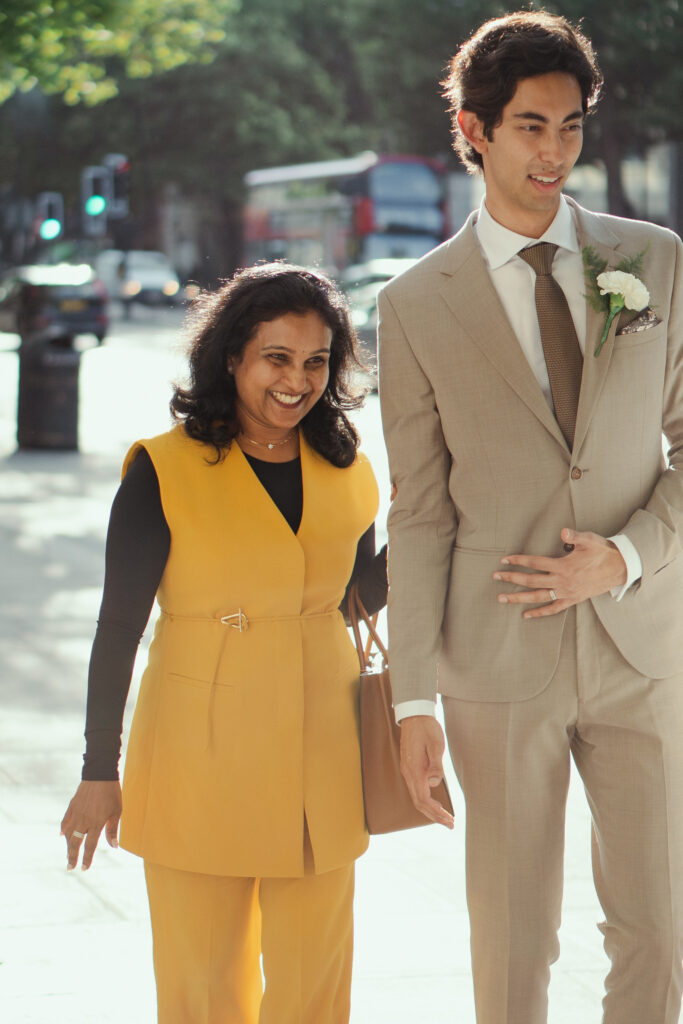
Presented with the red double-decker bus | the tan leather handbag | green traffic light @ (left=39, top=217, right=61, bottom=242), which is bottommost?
the tan leather handbag

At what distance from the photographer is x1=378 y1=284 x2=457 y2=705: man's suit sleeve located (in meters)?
2.68

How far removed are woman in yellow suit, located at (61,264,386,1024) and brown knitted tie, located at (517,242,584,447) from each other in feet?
1.40

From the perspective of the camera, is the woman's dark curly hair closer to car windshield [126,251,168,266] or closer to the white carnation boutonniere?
the white carnation boutonniere

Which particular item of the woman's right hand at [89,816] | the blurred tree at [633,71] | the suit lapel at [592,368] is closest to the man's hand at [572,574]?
the suit lapel at [592,368]

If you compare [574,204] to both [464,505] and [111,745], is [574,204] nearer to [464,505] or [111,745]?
[464,505]

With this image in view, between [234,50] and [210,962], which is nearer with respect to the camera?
[210,962]

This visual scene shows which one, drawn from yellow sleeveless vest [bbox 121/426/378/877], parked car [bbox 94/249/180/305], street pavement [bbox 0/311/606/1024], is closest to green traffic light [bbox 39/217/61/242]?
street pavement [bbox 0/311/606/1024]

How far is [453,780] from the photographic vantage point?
527 cm

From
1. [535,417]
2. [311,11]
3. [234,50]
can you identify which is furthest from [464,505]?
[311,11]

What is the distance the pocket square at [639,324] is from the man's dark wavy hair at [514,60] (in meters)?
0.39

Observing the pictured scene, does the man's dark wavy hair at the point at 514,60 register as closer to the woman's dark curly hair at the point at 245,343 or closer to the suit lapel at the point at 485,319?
the suit lapel at the point at 485,319

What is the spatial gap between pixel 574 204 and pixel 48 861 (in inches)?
103

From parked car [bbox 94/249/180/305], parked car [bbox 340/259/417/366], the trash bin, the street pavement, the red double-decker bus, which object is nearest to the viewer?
the street pavement

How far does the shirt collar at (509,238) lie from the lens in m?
2.65
